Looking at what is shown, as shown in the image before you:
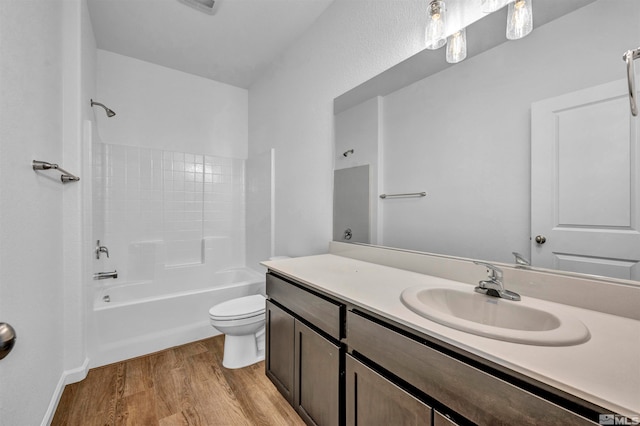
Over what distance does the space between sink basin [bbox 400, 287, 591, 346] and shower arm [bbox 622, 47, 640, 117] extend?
637 mm

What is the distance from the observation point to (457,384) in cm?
68

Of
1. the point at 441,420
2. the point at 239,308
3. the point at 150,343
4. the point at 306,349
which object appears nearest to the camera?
the point at 441,420

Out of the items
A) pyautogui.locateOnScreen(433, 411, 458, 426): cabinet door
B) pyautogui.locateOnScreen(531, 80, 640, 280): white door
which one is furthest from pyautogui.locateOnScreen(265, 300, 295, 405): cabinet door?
pyautogui.locateOnScreen(531, 80, 640, 280): white door

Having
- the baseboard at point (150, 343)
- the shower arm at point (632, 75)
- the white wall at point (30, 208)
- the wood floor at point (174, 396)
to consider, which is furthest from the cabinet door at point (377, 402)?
the baseboard at point (150, 343)

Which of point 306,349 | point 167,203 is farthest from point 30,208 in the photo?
point 167,203

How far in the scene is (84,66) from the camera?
6.05 feet

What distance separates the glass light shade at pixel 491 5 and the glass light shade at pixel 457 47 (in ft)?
0.33

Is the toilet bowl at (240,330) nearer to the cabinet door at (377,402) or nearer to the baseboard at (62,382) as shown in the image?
the baseboard at (62,382)

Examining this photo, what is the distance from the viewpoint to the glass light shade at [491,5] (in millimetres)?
1065

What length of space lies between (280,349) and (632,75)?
→ 1744 millimetres

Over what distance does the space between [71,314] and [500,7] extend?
2.81 m

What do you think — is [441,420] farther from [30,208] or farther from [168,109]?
[168,109]

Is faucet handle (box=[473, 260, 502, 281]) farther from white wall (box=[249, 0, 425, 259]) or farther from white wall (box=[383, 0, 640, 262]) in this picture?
white wall (box=[249, 0, 425, 259])

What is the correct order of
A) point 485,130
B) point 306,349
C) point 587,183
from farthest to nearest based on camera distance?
point 306,349 < point 485,130 < point 587,183
